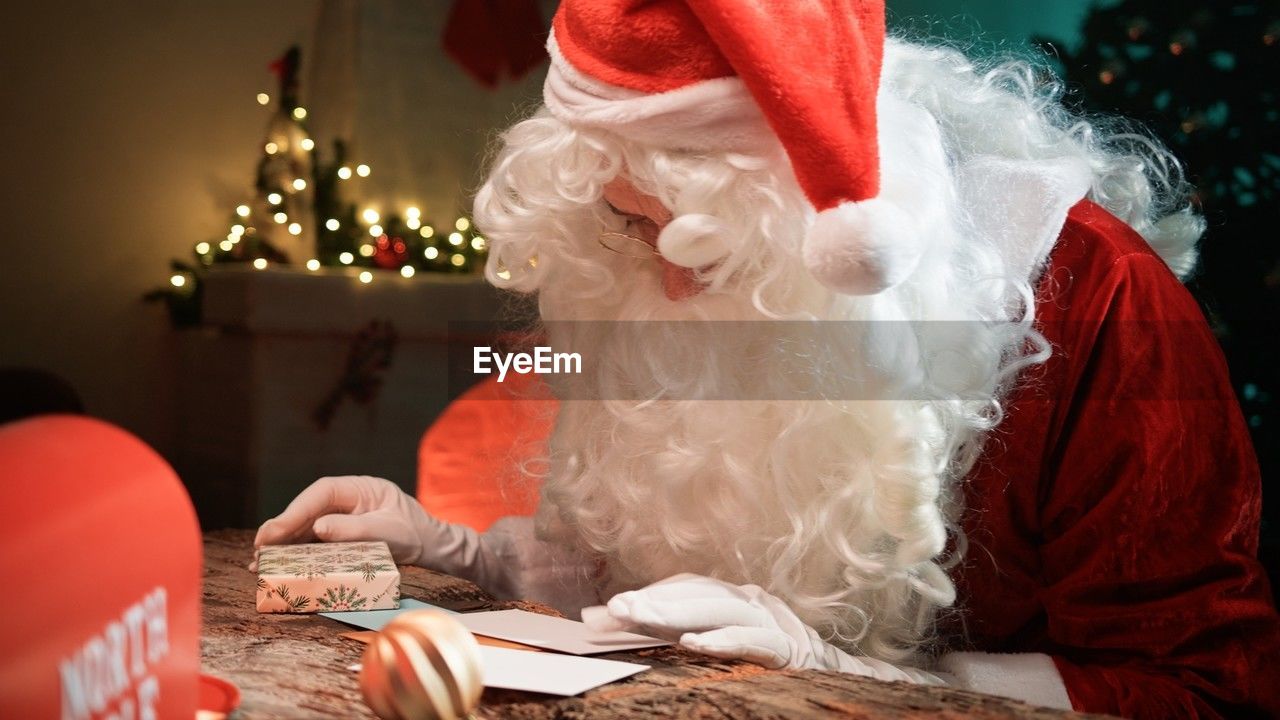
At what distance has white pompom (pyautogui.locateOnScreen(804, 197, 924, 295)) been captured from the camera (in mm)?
989

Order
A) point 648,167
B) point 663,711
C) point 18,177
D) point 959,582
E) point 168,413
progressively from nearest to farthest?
point 663,711 → point 648,167 → point 959,582 → point 18,177 → point 168,413

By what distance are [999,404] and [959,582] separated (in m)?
0.24

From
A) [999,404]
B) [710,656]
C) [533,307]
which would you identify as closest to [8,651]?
[710,656]

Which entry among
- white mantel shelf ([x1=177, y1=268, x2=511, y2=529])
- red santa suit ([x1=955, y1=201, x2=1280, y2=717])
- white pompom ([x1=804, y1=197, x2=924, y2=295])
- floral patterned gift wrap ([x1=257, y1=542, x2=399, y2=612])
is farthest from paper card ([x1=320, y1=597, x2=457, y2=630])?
white mantel shelf ([x1=177, y1=268, x2=511, y2=529])

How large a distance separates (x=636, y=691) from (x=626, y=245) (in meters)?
0.60

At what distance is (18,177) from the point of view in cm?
333

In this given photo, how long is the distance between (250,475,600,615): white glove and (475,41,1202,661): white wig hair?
237 millimetres

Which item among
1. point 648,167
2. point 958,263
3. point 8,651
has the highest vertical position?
point 648,167

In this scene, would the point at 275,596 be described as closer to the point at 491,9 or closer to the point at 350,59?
the point at 350,59

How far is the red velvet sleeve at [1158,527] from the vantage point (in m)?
1.18

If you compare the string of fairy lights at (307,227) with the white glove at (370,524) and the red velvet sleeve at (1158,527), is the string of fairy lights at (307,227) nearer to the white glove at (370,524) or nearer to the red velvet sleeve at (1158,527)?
the white glove at (370,524)

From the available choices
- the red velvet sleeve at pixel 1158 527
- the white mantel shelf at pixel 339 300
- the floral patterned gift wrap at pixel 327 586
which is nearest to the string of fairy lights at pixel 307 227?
the white mantel shelf at pixel 339 300

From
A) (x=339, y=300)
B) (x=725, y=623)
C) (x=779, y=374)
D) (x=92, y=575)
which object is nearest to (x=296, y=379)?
(x=339, y=300)

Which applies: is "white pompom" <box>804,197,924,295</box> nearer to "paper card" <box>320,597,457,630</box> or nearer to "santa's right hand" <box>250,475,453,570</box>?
"paper card" <box>320,597,457,630</box>
